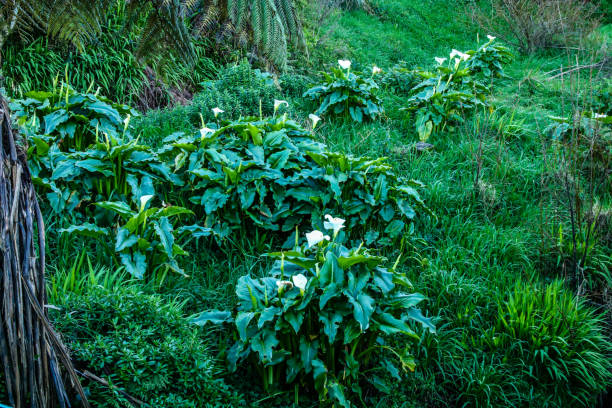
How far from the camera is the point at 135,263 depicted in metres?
3.02

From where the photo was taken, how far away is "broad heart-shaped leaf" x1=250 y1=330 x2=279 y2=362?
8.15 feet

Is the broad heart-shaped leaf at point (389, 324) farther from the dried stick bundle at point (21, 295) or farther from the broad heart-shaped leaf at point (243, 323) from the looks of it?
the dried stick bundle at point (21, 295)

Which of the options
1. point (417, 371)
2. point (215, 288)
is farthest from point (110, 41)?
point (417, 371)

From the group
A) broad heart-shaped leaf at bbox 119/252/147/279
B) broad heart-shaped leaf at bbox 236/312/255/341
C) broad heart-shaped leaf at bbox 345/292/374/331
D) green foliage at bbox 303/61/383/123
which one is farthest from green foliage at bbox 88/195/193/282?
green foliage at bbox 303/61/383/123

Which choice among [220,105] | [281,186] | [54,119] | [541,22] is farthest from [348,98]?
[541,22]

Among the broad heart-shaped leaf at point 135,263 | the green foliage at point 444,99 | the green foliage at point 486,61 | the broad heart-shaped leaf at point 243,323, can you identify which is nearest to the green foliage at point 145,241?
the broad heart-shaped leaf at point 135,263

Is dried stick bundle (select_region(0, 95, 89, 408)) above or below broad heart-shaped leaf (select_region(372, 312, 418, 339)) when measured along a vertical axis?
above

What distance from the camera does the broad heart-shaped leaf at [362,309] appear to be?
2498 mm

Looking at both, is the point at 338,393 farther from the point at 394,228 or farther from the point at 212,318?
the point at 394,228

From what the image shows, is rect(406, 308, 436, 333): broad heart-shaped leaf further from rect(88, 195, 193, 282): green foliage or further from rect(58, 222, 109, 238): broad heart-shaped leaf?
rect(58, 222, 109, 238): broad heart-shaped leaf

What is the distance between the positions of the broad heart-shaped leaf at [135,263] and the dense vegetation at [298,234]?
1 cm

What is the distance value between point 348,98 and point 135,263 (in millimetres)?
3171

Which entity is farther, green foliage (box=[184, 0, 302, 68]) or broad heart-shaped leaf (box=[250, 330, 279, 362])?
broad heart-shaped leaf (box=[250, 330, 279, 362])

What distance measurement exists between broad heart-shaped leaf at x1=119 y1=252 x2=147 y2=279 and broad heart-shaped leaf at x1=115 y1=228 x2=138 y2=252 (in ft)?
0.18
